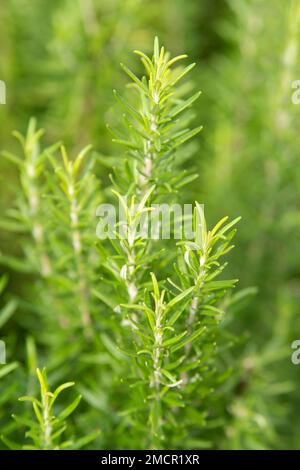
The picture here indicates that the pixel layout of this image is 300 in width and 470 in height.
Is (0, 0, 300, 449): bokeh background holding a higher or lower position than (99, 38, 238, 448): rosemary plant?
higher

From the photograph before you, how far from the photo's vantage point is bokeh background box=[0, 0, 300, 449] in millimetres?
891

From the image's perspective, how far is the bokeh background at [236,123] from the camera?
891mm

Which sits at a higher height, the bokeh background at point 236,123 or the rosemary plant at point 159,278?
the bokeh background at point 236,123

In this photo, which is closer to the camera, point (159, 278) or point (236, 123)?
point (159, 278)

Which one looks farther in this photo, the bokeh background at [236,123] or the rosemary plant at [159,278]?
the bokeh background at [236,123]

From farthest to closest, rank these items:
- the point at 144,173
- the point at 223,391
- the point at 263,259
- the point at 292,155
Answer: the point at 263,259
the point at 292,155
the point at 223,391
the point at 144,173

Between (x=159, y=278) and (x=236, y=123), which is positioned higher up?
(x=236, y=123)

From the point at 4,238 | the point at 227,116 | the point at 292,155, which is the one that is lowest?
the point at 4,238

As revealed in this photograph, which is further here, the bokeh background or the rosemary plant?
the bokeh background

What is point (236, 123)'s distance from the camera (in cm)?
101

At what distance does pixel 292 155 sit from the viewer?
0.90 meters
